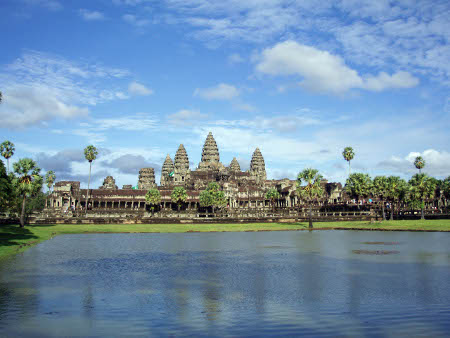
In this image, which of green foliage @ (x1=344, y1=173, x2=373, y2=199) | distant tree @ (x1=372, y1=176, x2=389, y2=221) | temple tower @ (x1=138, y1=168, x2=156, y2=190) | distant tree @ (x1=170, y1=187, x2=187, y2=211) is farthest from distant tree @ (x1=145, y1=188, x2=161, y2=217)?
distant tree @ (x1=372, y1=176, x2=389, y2=221)

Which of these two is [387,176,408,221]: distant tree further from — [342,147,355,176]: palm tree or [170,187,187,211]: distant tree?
[170,187,187,211]: distant tree

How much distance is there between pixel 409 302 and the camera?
18.8 meters

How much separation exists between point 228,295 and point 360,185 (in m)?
96.1

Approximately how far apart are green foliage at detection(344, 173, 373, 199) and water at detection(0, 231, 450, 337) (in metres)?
75.7

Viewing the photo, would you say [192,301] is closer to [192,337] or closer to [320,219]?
[192,337]

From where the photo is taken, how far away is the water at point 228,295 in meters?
15.1

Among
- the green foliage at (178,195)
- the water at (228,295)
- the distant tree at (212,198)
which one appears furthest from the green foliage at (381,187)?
the water at (228,295)

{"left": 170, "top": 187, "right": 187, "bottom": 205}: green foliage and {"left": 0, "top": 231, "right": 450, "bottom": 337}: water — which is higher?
{"left": 170, "top": 187, "right": 187, "bottom": 205}: green foliage

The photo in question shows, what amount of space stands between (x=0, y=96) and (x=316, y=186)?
184ft

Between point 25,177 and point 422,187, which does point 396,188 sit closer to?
point 422,187

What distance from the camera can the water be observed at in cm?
1511

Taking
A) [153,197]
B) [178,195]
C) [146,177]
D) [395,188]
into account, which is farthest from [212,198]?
[146,177]

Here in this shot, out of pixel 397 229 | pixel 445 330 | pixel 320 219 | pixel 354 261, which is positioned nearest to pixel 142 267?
pixel 354 261

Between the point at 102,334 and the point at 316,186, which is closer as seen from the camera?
the point at 102,334
